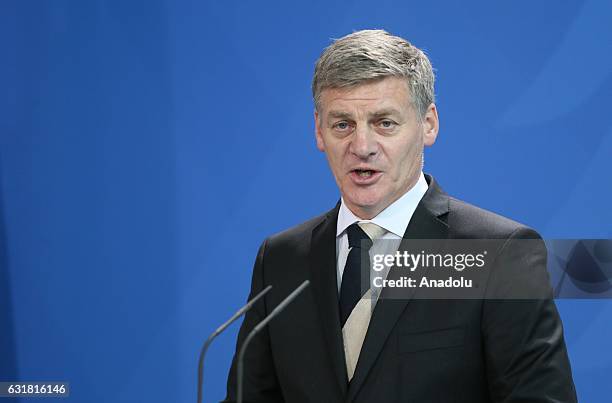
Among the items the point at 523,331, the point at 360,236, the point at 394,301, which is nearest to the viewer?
the point at 523,331

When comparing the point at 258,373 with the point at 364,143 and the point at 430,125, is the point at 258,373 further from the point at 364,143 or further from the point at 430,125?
the point at 430,125

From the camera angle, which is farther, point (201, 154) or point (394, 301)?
point (201, 154)

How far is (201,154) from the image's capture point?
2.88 m

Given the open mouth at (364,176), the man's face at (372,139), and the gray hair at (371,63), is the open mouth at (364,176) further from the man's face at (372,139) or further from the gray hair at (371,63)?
the gray hair at (371,63)

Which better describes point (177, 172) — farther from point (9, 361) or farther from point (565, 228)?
point (565, 228)

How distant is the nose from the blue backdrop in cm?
88

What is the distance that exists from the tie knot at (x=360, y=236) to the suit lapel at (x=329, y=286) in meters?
0.05

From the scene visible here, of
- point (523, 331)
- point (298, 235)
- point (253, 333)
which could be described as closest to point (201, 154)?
point (298, 235)

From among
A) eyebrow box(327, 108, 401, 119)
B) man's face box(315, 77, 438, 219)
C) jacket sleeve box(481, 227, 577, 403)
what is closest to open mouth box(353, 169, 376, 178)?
man's face box(315, 77, 438, 219)

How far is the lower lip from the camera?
185 centimetres

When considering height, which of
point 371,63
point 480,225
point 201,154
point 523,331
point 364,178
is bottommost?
point 523,331

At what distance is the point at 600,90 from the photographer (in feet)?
8.40

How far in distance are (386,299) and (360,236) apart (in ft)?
0.56

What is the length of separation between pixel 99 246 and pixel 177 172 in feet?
1.25
